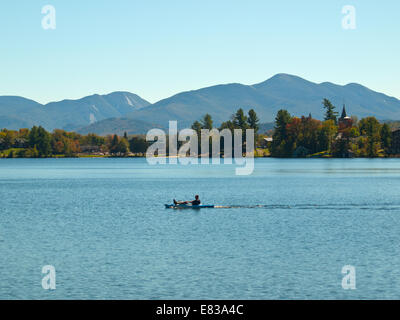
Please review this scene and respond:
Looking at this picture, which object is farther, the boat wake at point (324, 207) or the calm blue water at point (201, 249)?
the boat wake at point (324, 207)

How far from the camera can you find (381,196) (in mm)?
103062

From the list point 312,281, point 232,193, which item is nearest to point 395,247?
point 312,281

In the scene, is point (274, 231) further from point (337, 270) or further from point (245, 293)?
point (245, 293)

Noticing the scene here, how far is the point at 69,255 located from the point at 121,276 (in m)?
9.64

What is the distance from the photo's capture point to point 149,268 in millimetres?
42125

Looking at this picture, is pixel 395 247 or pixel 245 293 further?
pixel 395 247

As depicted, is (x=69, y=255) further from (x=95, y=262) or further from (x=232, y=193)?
(x=232, y=193)

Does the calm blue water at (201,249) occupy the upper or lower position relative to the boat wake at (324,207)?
lower

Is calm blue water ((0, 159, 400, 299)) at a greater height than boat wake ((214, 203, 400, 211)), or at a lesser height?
lesser

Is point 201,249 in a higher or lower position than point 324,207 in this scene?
lower

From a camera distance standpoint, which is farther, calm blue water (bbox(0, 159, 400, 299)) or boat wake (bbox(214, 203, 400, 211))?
boat wake (bbox(214, 203, 400, 211))

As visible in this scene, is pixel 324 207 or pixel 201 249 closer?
pixel 201 249
